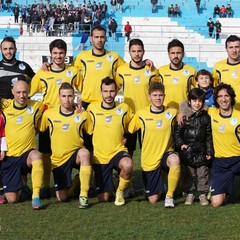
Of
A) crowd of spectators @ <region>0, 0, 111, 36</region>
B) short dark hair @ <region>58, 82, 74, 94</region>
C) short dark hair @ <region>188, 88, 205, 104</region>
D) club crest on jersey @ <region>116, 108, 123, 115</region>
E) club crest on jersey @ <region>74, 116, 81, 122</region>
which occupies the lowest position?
club crest on jersey @ <region>74, 116, 81, 122</region>

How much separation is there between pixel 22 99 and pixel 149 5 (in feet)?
88.7

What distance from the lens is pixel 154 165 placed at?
595 cm

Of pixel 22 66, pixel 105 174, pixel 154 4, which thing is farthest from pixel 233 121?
pixel 154 4

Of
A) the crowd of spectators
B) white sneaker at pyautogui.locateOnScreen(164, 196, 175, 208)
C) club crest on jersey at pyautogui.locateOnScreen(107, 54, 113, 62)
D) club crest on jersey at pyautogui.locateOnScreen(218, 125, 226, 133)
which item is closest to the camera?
white sneaker at pyautogui.locateOnScreen(164, 196, 175, 208)

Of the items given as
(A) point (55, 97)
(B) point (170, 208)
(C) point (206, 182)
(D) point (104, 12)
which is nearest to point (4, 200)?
(A) point (55, 97)

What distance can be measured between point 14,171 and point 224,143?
91.0 inches

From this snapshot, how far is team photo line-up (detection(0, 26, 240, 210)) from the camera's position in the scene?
18.9ft

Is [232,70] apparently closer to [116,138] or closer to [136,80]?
[136,80]

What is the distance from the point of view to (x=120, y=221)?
16.8 ft

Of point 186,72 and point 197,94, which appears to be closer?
point 197,94

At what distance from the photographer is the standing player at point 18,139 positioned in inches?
230

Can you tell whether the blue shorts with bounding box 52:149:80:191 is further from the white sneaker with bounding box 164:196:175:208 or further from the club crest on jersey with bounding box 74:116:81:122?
the white sneaker with bounding box 164:196:175:208

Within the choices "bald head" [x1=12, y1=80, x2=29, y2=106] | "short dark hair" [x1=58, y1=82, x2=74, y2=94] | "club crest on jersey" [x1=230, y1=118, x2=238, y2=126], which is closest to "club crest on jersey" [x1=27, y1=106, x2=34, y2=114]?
"bald head" [x1=12, y1=80, x2=29, y2=106]

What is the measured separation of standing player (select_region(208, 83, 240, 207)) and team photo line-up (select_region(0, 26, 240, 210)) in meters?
0.01
